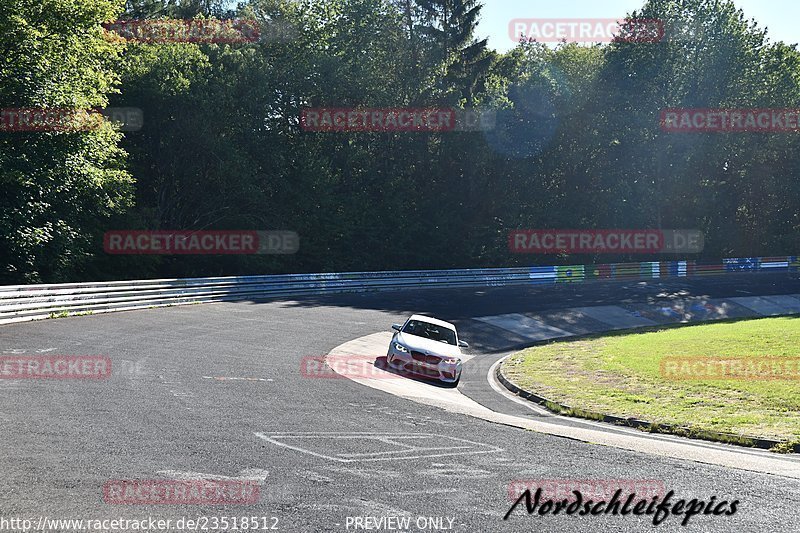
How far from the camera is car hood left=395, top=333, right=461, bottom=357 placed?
2036 centimetres

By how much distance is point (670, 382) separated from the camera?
2038 centimetres

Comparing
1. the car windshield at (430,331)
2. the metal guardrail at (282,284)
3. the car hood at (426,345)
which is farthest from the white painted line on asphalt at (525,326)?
the car hood at (426,345)

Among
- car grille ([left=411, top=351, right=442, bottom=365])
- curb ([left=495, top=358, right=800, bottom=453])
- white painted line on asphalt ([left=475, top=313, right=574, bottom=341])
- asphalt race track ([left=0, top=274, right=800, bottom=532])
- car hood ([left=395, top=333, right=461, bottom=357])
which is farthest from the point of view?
white painted line on asphalt ([left=475, top=313, right=574, bottom=341])

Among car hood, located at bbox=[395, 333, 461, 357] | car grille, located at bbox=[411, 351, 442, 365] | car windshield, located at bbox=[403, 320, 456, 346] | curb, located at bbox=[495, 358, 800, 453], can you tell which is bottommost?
curb, located at bbox=[495, 358, 800, 453]

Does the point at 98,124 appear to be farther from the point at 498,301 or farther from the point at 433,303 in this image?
the point at 498,301

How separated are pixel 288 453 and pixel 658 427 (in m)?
7.86

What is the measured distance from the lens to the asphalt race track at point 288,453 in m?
7.68

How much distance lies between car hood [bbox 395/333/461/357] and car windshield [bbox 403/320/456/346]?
22cm

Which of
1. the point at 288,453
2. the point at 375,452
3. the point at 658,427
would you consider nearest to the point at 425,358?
the point at 658,427

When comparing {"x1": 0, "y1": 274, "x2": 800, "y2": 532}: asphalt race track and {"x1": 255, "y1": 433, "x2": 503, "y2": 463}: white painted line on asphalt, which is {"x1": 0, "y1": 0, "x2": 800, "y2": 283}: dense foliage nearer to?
{"x1": 0, "y1": 274, "x2": 800, "y2": 532}: asphalt race track

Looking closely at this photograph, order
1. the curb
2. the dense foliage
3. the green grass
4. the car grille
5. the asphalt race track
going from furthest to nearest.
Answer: the dense foliage
the car grille
the green grass
the curb
the asphalt race track

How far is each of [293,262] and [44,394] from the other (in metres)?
37.2

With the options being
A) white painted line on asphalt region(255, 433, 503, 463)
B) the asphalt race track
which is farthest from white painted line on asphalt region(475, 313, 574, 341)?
white painted line on asphalt region(255, 433, 503, 463)

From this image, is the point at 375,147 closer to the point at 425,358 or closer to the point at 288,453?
the point at 425,358
